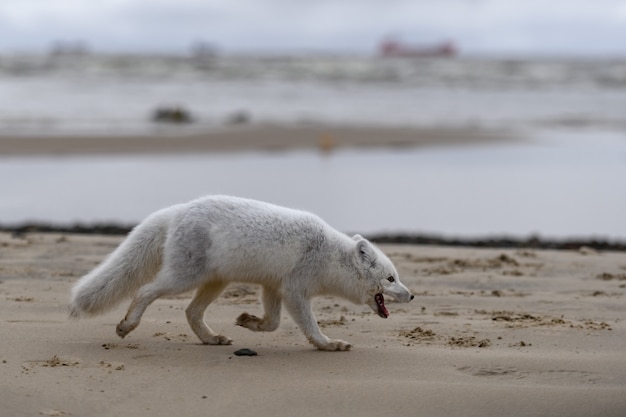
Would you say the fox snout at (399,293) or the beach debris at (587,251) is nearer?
the fox snout at (399,293)

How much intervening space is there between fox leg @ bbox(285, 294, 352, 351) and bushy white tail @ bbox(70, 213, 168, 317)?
0.92 meters

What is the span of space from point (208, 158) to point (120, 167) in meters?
2.51

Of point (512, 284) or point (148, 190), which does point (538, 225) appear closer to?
point (512, 284)

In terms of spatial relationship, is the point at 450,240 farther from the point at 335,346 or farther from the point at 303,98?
the point at 303,98

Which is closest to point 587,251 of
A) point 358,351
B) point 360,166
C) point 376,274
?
point 376,274

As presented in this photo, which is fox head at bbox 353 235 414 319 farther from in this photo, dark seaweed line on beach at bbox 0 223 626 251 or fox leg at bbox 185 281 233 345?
dark seaweed line on beach at bbox 0 223 626 251

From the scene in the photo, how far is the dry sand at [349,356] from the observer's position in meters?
5.22

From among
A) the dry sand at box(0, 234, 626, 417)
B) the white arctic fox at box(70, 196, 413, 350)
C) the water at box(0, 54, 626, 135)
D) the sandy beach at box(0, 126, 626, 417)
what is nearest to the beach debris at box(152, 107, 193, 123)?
the water at box(0, 54, 626, 135)

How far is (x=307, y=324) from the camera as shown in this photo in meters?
6.46

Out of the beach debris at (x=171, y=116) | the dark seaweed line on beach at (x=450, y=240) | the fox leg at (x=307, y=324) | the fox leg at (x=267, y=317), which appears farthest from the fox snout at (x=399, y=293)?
the beach debris at (x=171, y=116)

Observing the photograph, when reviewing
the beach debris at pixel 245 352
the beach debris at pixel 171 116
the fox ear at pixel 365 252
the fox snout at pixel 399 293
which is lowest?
the beach debris at pixel 245 352

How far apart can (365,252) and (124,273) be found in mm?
1595

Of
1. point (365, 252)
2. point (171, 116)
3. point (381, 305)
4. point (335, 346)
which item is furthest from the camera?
point (171, 116)

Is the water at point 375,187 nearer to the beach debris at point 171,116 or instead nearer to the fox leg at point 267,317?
the fox leg at point 267,317
